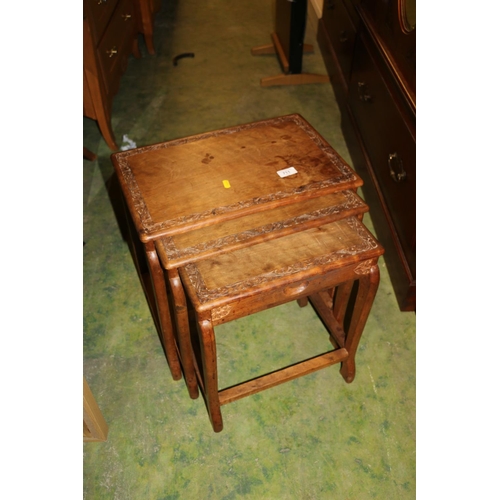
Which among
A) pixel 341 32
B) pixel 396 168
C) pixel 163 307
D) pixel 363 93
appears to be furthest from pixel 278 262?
pixel 341 32

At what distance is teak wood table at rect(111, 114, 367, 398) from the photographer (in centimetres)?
142

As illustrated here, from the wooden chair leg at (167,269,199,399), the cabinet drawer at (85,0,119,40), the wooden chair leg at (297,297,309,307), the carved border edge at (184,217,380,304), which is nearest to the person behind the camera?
the carved border edge at (184,217,380,304)

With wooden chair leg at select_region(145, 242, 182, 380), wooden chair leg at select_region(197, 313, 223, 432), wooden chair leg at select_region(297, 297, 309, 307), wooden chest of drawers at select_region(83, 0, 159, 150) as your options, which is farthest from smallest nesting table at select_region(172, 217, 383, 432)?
wooden chest of drawers at select_region(83, 0, 159, 150)

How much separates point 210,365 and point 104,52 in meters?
2.20

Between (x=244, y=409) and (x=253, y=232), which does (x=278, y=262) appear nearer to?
(x=253, y=232)

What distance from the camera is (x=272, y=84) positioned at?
12.0 ft

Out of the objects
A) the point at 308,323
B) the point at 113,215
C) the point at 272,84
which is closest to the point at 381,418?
the point at 308,323

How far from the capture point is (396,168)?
2.09 metres

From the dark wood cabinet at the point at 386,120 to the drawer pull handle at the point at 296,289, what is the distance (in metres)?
0.78

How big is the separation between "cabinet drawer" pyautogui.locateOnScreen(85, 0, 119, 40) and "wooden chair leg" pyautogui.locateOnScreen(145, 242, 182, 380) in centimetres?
166

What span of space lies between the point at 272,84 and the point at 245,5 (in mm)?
1815

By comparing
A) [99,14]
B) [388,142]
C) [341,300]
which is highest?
[99,14]

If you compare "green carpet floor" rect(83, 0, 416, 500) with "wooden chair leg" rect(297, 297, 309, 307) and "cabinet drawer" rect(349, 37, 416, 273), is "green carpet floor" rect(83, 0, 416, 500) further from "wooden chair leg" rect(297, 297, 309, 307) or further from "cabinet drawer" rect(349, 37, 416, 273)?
"cabinet drawer" rect(349, 37, 416, 273)

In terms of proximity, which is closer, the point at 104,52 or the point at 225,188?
the point at 225,188
